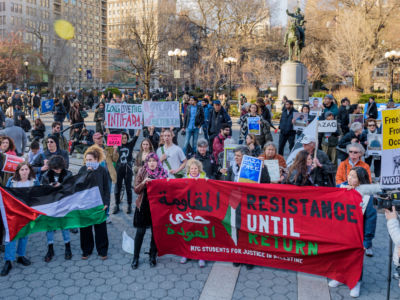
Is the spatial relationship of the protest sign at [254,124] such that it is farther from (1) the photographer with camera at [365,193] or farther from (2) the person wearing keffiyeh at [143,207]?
(1) the photographer with camera at [365,193]

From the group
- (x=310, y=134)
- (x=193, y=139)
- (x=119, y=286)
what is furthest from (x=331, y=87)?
(x=119, y=286)

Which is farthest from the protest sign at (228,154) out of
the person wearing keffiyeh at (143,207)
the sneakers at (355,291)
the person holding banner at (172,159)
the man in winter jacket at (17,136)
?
the man in winter jacket at (17,136)

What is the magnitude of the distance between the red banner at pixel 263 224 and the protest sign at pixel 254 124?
4920mm

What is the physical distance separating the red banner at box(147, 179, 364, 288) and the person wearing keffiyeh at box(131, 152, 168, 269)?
0.09 m

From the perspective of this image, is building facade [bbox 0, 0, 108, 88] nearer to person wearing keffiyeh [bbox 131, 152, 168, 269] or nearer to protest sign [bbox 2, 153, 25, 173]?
protest sign [bbox 2, 153, 25, 173]

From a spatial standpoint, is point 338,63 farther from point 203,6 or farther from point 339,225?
point 339,225

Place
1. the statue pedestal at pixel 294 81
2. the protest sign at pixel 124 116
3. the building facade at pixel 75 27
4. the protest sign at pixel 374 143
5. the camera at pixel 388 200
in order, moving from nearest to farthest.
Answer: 1. the camera at pixel 388 200
2. the protest sign at pixel 374 143
3. the protest sign at pixel 124 116
4. the statue pedestal at pixel 294 81
5. the building facade at pixel 75 27

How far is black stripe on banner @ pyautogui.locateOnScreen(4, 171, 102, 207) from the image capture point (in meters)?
5.41

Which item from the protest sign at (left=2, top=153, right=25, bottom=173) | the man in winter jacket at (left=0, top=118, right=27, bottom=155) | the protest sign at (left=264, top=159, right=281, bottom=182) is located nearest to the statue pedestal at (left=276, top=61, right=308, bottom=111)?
the man in winter jacket at (left=0, top=118, right=27, bottom=155)

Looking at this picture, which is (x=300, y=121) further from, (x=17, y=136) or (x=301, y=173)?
(x=17, y=136)

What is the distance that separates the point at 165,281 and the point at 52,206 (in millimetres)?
1945

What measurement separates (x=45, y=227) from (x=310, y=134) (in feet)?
14.6

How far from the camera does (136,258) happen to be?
5.54m

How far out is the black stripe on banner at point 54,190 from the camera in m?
5.41
